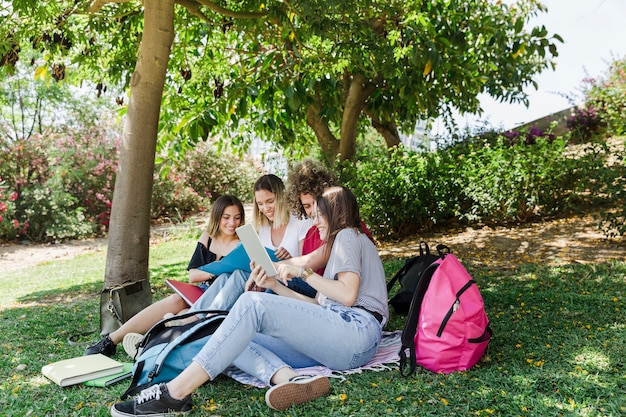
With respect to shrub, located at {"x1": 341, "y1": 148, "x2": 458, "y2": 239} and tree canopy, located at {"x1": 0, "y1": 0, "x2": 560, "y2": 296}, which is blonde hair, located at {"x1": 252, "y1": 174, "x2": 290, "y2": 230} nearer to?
tree canopy, located at {"x1": 0, "y1": 0, "x2": 560, "y2": 296}

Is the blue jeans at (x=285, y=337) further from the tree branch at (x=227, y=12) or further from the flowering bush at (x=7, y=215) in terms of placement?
the flowering bush at (x=7, y=215)

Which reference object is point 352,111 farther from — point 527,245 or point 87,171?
point 87,171

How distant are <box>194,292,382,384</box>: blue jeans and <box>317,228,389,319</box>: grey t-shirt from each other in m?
0.10

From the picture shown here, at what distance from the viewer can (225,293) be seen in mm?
3666

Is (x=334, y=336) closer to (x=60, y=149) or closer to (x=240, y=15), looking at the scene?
(x=240, y=15)

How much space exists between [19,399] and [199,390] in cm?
99

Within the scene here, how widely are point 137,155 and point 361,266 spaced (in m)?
2.72

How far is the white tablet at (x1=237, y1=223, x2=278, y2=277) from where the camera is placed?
295cm

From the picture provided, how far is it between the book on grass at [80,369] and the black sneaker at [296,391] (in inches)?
45.9

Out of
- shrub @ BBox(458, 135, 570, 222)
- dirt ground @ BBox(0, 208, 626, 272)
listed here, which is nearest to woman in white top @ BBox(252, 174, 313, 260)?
dirt ground @ BBox(0, 208, 626, 272)

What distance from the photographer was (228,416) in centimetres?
275

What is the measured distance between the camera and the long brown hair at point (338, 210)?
130 inches

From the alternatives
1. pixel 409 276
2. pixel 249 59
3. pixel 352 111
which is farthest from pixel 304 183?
pixel 352 111

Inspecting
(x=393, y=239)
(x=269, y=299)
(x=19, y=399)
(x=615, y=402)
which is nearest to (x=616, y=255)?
(x=393, y=239)
